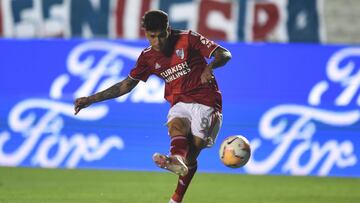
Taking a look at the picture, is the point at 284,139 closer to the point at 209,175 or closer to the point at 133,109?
the point at 209,175

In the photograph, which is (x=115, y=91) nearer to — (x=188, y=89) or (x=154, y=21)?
(x=188, y=89)

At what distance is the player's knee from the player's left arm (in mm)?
596

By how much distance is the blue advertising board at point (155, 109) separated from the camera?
13234mm

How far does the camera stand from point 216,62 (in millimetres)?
7781

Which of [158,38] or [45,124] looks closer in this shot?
[158,38]

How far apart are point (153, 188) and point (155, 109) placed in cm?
257

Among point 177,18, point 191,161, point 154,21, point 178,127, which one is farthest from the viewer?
point 177,18

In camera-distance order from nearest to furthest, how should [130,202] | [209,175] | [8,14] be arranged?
[130,202] → [209,175] → [8,14]

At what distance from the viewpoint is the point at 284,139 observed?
43.5 feet

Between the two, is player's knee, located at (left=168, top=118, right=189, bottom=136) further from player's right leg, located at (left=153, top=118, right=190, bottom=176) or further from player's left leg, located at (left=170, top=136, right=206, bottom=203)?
player's left leg, located at (left=170, top=136, right=206, bottom=203)

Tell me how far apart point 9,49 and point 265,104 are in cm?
408

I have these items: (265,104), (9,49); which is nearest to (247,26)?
(265,104)

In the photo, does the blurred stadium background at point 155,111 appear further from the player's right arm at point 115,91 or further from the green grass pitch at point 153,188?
the player's right arm at point 115,91

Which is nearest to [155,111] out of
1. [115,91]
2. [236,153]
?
[115,91]
